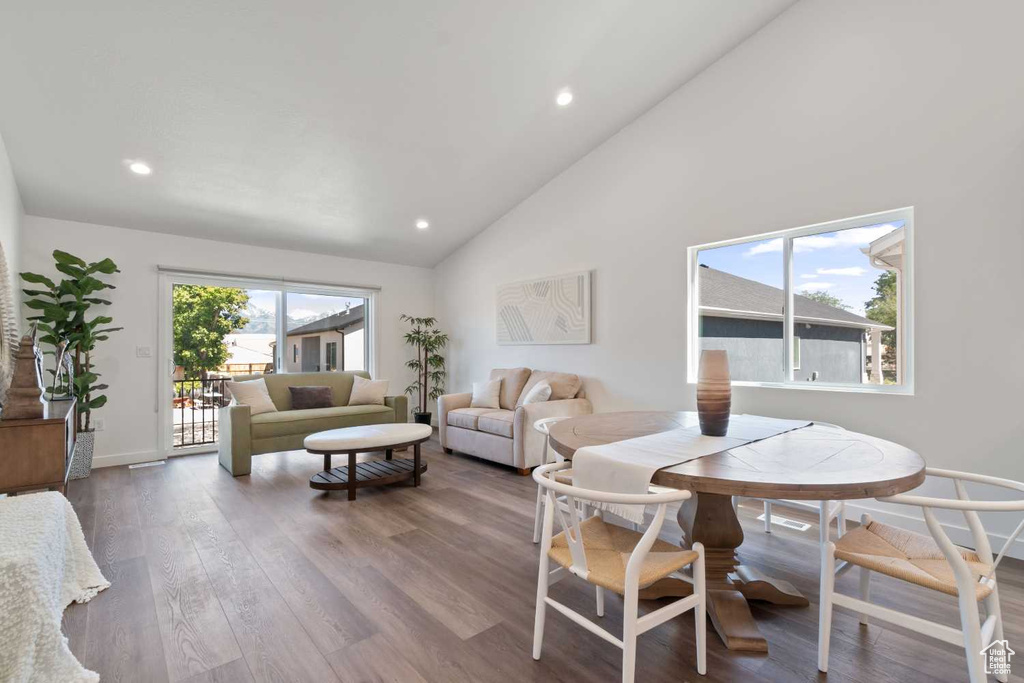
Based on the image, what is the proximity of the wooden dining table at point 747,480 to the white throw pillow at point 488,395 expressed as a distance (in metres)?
2.60

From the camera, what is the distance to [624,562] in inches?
59.2

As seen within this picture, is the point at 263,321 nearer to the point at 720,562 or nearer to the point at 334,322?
the point at 334,322

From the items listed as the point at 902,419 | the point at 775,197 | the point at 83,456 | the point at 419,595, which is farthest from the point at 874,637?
the point at 83,456

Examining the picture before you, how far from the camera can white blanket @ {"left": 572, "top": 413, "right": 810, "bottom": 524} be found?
4.91 feet

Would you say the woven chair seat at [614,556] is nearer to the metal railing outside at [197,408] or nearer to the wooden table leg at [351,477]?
the wooden table leg at [351,477]

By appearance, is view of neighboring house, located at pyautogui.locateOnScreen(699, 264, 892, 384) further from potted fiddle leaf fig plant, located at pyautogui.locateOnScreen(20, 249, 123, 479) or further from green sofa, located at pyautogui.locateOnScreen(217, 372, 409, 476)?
potted fiddle leaf fig plant, located at pyautogui.locateOnScreen(20, 249, 123, 479)

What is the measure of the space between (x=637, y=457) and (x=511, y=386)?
3.34 metres

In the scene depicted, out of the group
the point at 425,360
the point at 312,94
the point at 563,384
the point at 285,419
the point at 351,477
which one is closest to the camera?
the point at 312,94

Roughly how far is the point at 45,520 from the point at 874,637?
3111mm

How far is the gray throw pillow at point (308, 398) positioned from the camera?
15.9 ft

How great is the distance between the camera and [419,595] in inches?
81.0

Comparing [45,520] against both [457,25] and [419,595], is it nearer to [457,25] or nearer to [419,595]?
[419,595]

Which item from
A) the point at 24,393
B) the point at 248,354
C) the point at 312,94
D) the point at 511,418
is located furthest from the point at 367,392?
the point at 24,393

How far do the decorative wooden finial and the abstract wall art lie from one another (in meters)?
3.77
